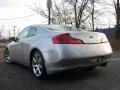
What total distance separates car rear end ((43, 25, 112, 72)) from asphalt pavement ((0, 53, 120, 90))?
0.37 m

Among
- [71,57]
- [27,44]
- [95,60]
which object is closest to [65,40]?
[71,57]

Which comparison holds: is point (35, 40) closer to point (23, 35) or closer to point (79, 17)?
point (23, 35)

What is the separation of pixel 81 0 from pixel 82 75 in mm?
31020

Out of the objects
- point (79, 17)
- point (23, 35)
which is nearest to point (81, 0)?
point (79, 17)

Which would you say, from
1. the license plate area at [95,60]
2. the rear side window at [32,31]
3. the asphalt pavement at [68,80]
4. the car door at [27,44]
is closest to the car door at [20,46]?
the car door at [27,44]

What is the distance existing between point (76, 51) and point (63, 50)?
30cm

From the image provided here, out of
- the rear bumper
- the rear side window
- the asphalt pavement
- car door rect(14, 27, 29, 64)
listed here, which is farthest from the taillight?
car door rect(14, 27, 29, 64)

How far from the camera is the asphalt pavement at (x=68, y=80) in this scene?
19.3 feet

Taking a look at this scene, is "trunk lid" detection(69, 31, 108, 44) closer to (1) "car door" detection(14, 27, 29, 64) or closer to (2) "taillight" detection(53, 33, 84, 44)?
(2) "taillight" detection(53, 33, 84, 44)

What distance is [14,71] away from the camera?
813cm

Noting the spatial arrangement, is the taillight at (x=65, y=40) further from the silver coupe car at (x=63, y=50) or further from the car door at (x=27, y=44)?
the car door at (x=27, y=44)

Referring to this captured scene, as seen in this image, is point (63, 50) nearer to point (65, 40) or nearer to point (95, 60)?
point (65, 40)

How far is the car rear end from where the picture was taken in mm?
6145

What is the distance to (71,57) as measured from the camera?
6133mm
